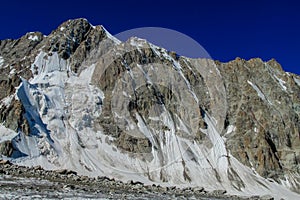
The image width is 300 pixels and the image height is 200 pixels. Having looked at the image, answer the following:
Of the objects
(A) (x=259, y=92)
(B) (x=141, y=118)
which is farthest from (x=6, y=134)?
(A) (x=259, y=92)

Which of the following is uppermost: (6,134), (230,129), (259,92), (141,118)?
(259,92)

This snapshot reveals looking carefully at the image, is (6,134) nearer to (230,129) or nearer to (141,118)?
(141,118)

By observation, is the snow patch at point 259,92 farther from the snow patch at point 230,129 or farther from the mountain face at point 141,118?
the snow patch at point 230,129

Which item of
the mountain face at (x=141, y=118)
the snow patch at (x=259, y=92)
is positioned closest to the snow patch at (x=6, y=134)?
the mountain face at (x=141, y=118)

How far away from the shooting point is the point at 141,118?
533 feet

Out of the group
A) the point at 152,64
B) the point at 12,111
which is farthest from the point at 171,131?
the point at 12,111

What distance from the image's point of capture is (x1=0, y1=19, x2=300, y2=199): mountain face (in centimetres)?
13900

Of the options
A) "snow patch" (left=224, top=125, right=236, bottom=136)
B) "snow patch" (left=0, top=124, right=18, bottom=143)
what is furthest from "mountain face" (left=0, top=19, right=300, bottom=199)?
"snow patch" (left=224, top=125, right=236, bottom=136)

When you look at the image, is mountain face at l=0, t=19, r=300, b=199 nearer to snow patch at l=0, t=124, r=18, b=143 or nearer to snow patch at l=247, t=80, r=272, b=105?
snow patch at l=0, t=124, r=18, b=143

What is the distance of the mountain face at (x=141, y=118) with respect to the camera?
139 metres

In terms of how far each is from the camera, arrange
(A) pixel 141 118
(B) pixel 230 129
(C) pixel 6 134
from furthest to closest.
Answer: (B) pixel 230 129 < (A) pixel 141 118 < (C) pixel 6 134

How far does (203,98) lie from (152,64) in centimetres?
3114

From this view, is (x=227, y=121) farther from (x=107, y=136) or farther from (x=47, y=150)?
(x=47, y=150)

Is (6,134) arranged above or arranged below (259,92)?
below
